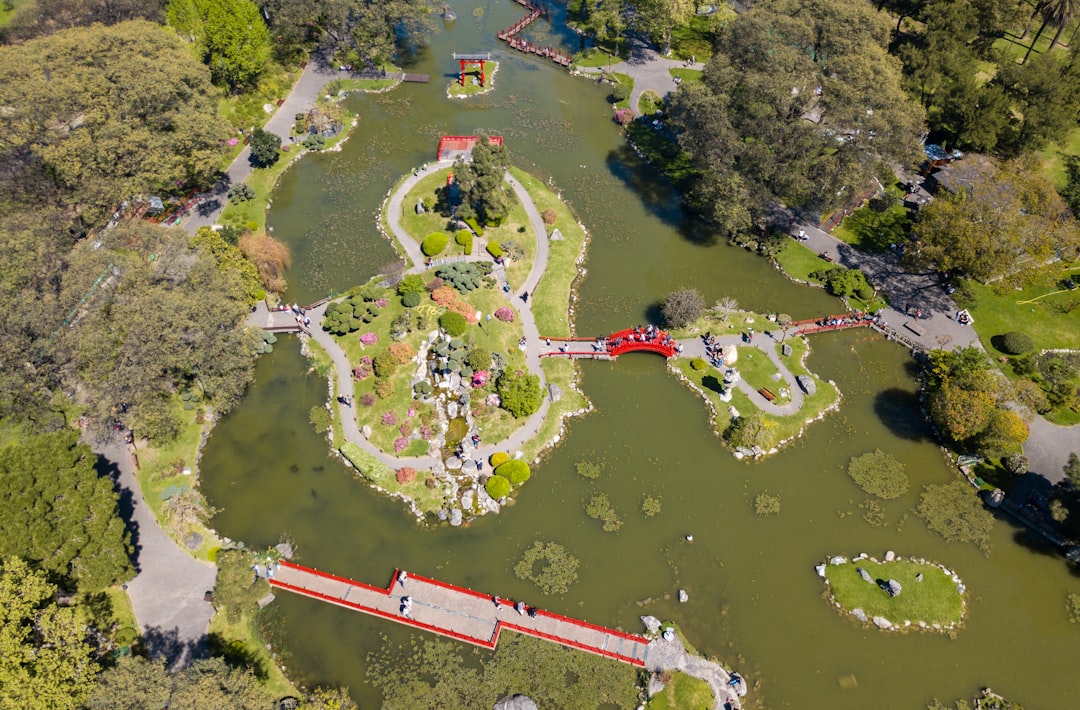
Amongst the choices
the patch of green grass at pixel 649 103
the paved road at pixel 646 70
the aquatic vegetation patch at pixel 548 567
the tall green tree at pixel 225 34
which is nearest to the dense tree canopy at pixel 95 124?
the tall green tree at pixel 225 34

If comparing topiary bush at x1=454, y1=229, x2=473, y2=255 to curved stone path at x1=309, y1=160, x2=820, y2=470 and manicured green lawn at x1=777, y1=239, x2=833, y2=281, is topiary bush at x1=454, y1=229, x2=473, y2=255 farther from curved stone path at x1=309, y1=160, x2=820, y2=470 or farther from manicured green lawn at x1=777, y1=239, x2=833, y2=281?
manicured green lawn at x1=777, y1=239, x2=833, y2=281

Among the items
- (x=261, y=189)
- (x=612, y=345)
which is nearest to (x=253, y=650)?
(x=612, y=345)

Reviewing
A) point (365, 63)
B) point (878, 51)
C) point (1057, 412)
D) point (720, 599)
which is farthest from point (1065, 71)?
point (365, 63)

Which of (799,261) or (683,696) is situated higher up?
(799,261)

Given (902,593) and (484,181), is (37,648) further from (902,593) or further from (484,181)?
(902,593)

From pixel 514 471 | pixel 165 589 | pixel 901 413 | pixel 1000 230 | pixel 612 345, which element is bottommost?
pixel 165 589

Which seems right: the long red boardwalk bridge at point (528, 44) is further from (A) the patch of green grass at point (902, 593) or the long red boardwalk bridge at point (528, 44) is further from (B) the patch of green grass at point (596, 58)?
(A) the patch of green grass at point (902, 593)

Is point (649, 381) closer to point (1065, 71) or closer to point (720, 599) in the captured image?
point (720, 599)
